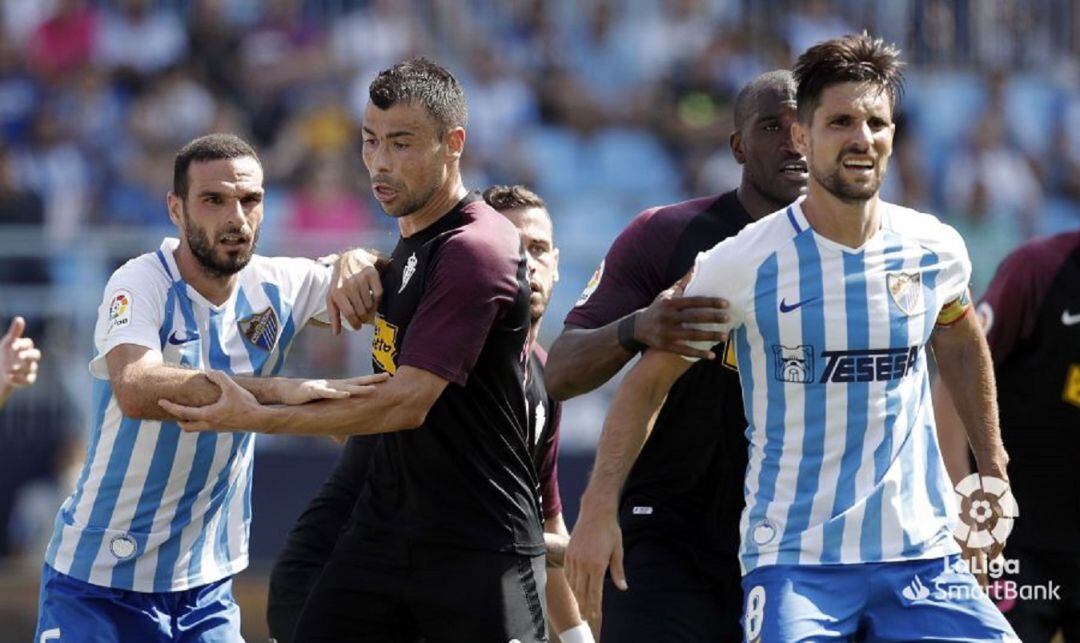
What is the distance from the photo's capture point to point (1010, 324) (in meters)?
7.10

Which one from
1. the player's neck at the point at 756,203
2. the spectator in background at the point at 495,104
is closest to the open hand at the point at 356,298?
the player's neck at the point at 756,203

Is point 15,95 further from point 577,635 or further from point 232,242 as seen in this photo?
point 577,635

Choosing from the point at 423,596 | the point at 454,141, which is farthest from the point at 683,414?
the point at 454,141

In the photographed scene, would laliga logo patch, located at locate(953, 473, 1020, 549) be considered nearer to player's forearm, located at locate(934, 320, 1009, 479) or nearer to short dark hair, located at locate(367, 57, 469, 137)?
player's forearm, located at locate(934, 320, 1009, 479)

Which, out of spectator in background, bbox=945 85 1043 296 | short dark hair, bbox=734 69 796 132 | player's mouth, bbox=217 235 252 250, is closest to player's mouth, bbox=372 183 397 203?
player's mouth, bbox=217 235 252 250

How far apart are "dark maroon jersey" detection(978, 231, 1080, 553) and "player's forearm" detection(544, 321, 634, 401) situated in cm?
210

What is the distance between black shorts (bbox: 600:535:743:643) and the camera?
5.94 m

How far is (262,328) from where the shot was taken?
646 cm

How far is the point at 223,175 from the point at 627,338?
5.64 ft

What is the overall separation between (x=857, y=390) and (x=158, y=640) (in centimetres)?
266

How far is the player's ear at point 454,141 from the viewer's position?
5.89 m

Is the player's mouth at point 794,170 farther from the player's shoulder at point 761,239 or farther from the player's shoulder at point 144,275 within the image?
the player's shoulder at point 144,275

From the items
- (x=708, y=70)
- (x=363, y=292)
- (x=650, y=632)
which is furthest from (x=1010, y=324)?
(x=708, y=70)

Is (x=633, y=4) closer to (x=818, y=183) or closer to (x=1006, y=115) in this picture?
(x=1006, y=115)
